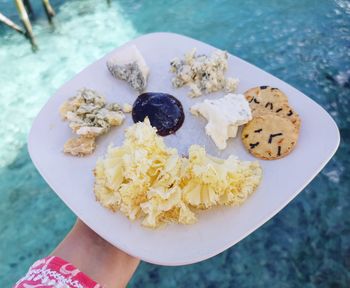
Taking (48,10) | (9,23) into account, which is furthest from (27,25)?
(48,10)

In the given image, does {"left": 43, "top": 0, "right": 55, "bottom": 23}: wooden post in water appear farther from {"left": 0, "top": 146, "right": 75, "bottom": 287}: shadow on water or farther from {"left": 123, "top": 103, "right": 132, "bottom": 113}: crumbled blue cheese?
{"left": 123, "top": 103, "right": 132, "bottom": 113}: crumbled blue cheese

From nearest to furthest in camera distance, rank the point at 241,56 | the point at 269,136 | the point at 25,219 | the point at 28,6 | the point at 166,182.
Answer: the point at 166,182 < the point at 269,136 < the point at 25,219 < the point at 241,56 < the point at 28,6

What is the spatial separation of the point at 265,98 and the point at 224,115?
20cm

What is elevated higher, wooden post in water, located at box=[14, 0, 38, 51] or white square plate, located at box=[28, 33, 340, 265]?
white square plate, located at box=[28, 33, 340, 265]

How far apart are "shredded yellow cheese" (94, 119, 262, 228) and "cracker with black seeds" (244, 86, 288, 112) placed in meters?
0.31

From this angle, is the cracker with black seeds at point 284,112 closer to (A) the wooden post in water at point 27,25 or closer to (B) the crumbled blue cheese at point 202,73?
(B) the crumbled blue cheese at point 202,73

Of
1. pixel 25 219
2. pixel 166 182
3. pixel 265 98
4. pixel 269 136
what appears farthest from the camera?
pixel 25 219

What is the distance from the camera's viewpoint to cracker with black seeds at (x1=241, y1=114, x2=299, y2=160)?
136 centimetres

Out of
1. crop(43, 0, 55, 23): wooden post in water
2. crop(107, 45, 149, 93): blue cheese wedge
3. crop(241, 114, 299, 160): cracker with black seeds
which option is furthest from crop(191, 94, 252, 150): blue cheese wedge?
crop(43, 0, 55, 23): wooden post in water

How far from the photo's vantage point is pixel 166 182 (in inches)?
47.9

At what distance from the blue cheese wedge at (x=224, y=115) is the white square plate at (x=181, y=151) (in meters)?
0.04

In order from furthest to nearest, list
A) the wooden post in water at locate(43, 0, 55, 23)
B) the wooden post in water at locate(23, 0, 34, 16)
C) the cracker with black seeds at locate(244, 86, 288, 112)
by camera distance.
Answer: the wooden post in water at locate(23, 0, 34, 16) < the wooden post in water at locate(43, 0, 55, 23) < the cracker with black seeds at locate(244, 86, 288, 112)

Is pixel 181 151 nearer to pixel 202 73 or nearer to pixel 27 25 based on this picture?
pixel 202 73

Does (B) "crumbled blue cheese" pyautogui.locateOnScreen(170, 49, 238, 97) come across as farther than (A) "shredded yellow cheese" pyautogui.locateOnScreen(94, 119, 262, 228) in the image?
Yes
